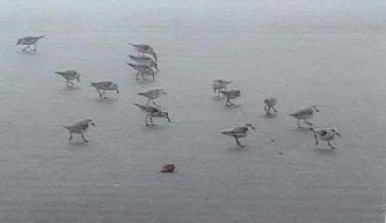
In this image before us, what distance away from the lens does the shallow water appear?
5.06 ft

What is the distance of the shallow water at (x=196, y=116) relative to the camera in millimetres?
1542

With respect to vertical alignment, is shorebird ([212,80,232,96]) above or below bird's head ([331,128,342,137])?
above

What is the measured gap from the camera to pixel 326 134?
186cm

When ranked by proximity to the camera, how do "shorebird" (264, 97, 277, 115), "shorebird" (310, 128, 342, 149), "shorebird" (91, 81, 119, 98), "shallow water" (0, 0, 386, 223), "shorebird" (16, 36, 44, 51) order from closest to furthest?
"shallow water" (0, 0, 386, 223) → "shorebird" (310, 128, 342, 149) → "shorebird" (264, 97, 277, 115) → "shorebird" (91, 81, 119, 98) → "shorebird" (16, 36, 44, 51)

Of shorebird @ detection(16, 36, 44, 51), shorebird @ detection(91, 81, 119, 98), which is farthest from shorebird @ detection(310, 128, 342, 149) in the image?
shorebird @ detection(16, 36, 44, 51)

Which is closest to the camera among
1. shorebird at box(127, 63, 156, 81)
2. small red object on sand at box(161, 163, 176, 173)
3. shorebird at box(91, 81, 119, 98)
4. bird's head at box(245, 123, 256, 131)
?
small red object on sand at box(161, 163, 176, 173)

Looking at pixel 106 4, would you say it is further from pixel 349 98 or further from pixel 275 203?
pixel 275 203

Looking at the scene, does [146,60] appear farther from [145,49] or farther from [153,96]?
[153,96]

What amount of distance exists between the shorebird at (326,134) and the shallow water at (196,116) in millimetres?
16

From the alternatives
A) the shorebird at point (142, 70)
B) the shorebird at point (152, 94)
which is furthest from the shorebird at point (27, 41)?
the shorebird at point (152, 94)

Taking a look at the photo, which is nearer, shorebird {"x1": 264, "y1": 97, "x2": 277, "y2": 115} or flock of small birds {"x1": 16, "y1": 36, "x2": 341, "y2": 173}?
flock of small birds {"x1": 16, "y1": 36, "x2": 341, "y2": 173}

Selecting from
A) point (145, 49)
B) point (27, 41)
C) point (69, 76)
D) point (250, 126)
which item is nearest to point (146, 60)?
point (145, 49)

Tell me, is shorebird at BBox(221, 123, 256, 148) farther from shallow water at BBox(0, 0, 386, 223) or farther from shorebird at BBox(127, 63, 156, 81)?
shorebird at BBox(127, 63, 156, 81)

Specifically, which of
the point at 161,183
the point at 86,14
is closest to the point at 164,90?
the point at 161,183
